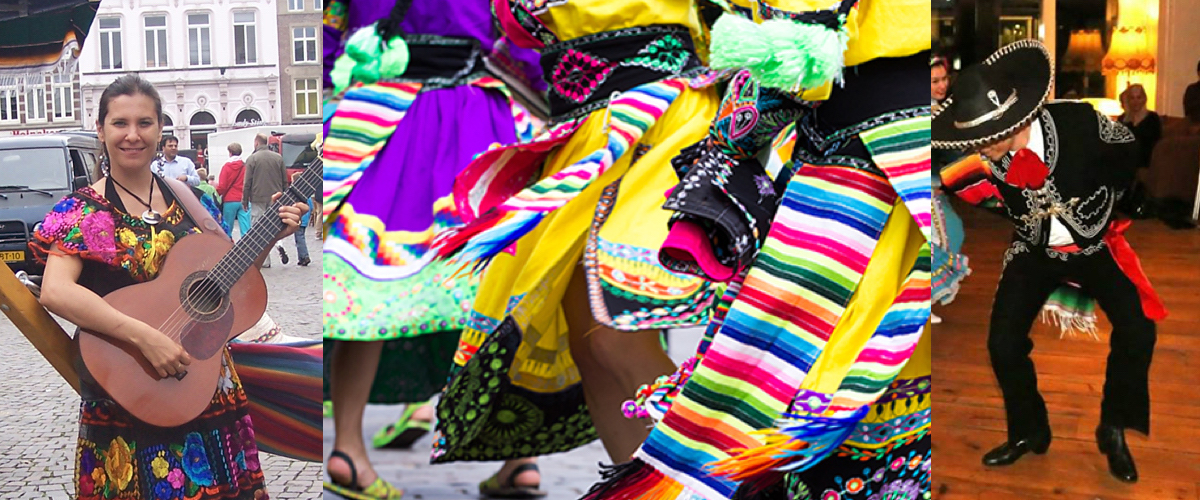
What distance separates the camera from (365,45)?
9.98 ft

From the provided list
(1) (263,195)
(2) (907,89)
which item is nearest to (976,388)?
(2) (907,89)

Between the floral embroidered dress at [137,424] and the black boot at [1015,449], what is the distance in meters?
1.37

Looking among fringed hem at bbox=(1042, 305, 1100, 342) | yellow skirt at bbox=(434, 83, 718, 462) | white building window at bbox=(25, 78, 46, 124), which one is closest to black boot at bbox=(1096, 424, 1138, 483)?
fringed hem at bbox=(1042, 305, 1100, 342)

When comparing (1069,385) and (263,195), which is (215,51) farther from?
(1069,385)

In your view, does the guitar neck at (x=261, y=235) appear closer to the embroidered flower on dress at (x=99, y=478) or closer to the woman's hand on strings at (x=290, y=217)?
the woman's hand on strings at (x=290, y=217)

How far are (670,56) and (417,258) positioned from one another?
828mm

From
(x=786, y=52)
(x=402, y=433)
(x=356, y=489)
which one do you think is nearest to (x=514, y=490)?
(x=356, y=489)

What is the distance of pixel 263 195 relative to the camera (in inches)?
80.6

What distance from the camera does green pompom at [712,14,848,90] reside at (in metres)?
1.78

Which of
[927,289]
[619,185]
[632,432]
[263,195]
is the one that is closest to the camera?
[927,289]

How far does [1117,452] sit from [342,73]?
2.30 metres

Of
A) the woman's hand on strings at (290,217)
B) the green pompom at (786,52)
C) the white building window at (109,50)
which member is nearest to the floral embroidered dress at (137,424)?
the woman's hand on strings at (290,217)

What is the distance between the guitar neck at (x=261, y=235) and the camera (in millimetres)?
2029

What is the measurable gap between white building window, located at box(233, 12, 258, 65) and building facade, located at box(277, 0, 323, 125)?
0.16 ft
